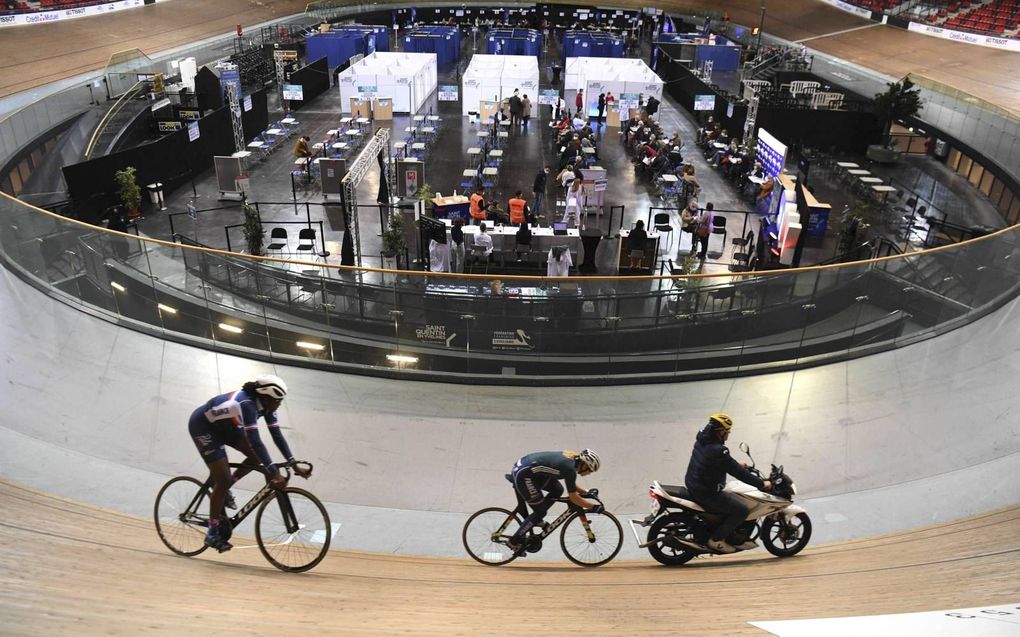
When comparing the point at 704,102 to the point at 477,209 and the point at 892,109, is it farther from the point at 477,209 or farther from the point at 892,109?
the point at 477,209

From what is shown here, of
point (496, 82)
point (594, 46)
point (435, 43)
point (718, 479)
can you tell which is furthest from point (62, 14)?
point (718, 479)

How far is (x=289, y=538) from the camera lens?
4559mm

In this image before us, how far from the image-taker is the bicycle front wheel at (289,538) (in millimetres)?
4356

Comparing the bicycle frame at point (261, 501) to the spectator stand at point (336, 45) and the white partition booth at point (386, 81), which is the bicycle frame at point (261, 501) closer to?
the white partition booth at point (386, 81)

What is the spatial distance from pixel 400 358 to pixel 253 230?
217 inches

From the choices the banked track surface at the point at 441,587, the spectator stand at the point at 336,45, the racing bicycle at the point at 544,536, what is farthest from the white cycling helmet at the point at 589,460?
the spectator stand at the point at 336,45

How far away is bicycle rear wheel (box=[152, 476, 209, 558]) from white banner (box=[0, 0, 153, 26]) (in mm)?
28881

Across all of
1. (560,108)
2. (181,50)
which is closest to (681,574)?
(560,108)

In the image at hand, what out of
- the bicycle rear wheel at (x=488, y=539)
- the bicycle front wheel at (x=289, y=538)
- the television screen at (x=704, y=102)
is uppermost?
the bicycle front wheel at (x=289, y=538)

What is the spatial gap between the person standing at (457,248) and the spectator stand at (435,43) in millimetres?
23278

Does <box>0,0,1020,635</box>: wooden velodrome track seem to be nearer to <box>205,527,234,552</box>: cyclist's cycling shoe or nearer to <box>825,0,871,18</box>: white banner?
<box>205,527,234,552</box>: cyclist's cycling shoe

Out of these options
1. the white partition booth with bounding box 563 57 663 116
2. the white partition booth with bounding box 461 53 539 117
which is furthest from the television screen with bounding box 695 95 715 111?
the white partition booth with bounding box 461 53 539 117

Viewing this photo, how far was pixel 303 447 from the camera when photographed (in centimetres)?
681

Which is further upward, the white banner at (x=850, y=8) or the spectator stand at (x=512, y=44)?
the white banner at (x=850, y=8)
